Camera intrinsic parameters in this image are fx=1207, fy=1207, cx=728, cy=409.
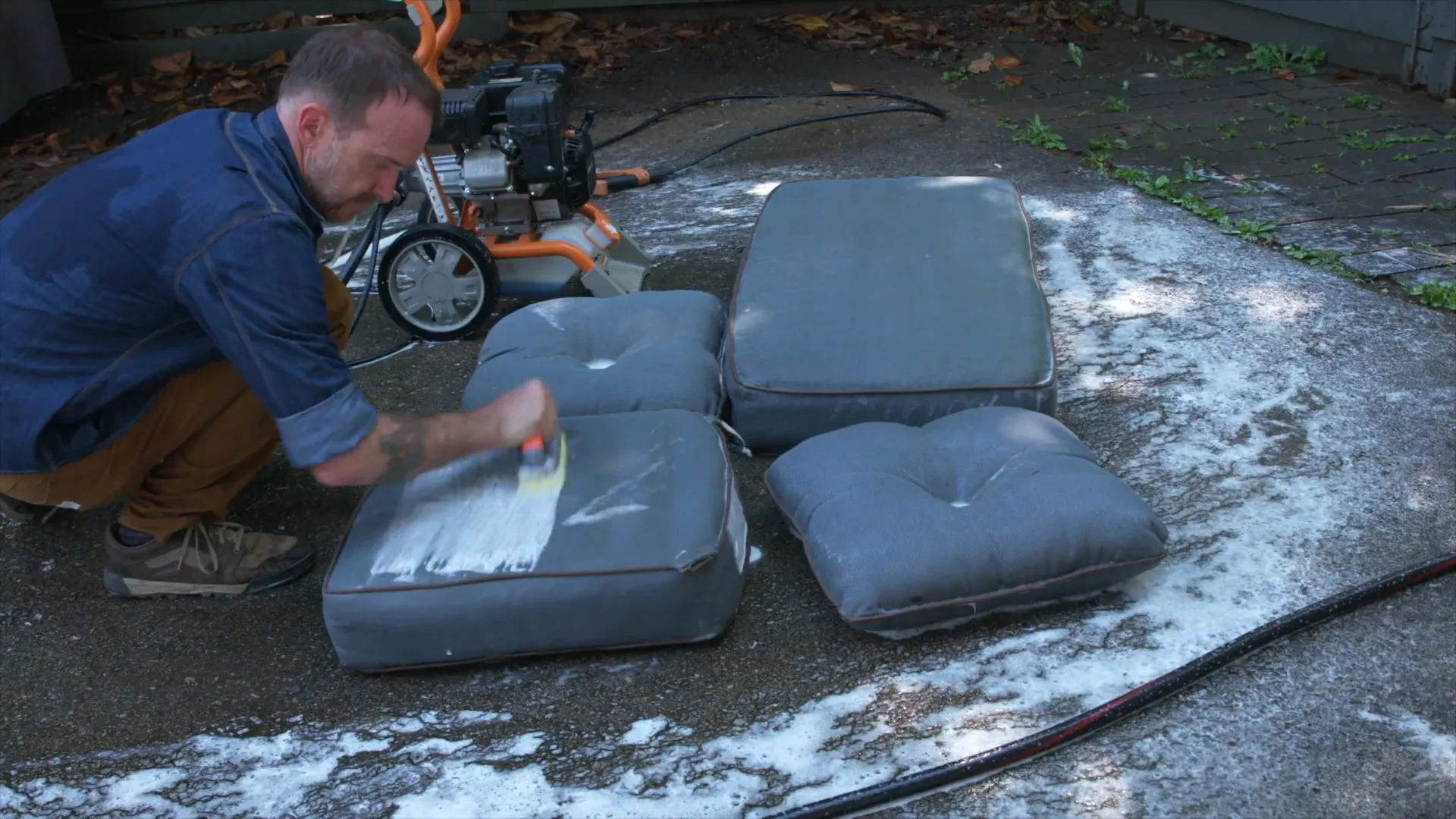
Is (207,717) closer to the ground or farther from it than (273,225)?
closer to the ground

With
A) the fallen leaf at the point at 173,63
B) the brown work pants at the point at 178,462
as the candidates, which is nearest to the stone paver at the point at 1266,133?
the brown work pants at the point at 178,462

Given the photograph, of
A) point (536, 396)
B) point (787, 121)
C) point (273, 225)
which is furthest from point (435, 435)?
point (787, 121)

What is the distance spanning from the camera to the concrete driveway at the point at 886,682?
1621 mm

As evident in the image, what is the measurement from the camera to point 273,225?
166cm

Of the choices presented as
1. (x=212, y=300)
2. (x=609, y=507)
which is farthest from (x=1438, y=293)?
(x=212, y=300)

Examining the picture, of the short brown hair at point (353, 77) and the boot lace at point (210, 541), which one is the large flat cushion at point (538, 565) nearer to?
the boot lace at point (210, 541)

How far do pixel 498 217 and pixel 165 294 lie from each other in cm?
135

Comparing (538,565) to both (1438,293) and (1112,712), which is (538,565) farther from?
(1438,293)

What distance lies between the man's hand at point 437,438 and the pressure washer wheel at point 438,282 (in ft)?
3.31

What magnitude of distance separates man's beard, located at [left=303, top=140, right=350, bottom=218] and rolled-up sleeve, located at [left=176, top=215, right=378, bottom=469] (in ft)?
0.31

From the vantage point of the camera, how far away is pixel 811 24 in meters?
5.76

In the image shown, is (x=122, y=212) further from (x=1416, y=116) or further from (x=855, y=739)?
(x=1416, y=116)

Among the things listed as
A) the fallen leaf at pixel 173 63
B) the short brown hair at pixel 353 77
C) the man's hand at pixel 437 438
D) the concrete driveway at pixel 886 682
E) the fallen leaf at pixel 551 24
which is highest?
the short brown hair at pixel 353 77

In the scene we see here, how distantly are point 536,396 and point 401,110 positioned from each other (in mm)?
485
